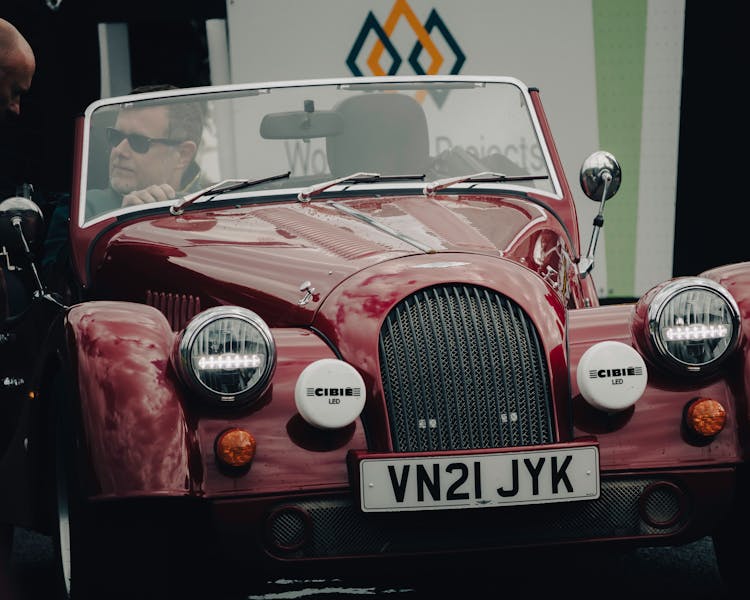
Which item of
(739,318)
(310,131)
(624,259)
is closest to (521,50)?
(624,259)

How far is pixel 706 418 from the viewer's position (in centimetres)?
373

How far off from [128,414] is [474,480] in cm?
87

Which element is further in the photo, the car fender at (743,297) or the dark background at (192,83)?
the dark background at (192,83)

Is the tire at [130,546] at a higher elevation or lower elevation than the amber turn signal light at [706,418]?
lower

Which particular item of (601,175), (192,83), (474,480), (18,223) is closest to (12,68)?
(18,223)

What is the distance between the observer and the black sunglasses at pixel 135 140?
16.9ft

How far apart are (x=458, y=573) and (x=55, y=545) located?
138 cm

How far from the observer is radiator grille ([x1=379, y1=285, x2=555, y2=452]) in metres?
3.67

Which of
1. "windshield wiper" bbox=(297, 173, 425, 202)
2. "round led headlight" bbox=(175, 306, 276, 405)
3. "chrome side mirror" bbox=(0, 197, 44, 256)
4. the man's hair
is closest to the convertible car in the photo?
"round led headlight" bbox=(175, 306, 276, 405)

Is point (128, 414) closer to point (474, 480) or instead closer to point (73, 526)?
point (73, 526)

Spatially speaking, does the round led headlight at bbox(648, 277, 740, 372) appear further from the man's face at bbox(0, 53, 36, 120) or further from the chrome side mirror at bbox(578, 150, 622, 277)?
the man's face at bbox(0, 53, 36, 120)

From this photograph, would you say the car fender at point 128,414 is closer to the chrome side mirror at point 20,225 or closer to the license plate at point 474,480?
the license plate at point 474,480

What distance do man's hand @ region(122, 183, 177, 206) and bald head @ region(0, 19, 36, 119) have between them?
0.74 meters

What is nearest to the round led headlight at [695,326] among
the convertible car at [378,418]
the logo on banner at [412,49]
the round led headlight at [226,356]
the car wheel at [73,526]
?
the convertible car at [378,418]
